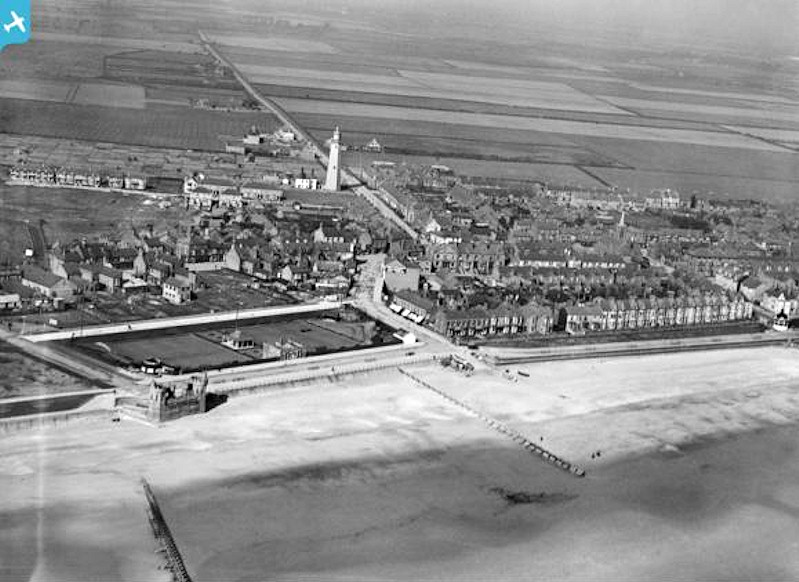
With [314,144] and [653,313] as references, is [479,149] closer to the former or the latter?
[314,144]

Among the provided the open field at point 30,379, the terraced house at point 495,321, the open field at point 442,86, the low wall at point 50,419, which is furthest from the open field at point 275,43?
the low wall at point 50,419

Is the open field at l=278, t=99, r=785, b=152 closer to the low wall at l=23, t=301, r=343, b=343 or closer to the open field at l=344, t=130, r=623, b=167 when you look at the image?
the open field at l=344, t=130, r=623, b=167

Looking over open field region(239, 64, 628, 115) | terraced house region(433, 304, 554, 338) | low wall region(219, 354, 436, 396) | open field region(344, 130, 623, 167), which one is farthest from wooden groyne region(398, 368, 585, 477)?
open field region(239, 64, 628, 115)

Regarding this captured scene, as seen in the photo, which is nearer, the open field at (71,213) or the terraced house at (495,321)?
the terraced house at (495,321)

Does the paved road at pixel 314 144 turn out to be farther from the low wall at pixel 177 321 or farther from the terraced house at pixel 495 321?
the low wall at pixel 177 321

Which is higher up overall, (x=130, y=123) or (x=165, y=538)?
(x=165, y=538)

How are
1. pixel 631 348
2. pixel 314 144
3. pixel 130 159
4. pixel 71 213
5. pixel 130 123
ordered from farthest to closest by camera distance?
1. pixel 130 123
2. pixel 314 144
3. pixel 130 159
4. pixel 71 213
5. pixel 631 348

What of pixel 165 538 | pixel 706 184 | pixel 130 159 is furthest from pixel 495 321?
pixel 706 184
